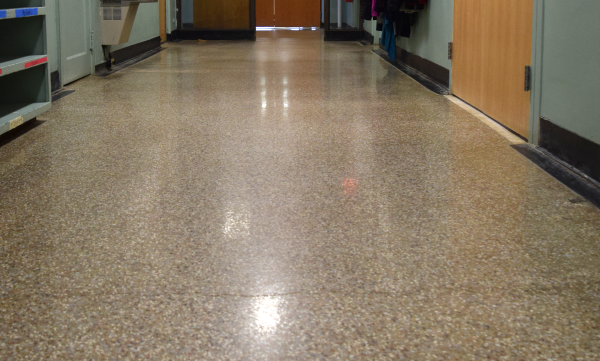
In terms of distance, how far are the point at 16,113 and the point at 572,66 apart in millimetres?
2133

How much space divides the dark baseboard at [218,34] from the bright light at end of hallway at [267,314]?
26.7 ft

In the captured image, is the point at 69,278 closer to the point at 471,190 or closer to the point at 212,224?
the point at 212,224

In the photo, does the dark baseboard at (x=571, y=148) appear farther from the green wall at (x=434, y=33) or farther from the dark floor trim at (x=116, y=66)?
the dark floor trim at (x=116, y=66)

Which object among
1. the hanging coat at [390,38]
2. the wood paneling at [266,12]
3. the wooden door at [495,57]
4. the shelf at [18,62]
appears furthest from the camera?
the wood paneling at [266,12]

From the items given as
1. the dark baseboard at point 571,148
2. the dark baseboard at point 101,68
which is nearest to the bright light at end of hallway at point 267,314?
the dark baseboard at point 571,148

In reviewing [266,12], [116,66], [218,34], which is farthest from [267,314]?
[266,12]

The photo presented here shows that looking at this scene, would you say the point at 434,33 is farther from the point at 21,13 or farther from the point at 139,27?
the point at 139,27

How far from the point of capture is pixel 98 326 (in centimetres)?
115

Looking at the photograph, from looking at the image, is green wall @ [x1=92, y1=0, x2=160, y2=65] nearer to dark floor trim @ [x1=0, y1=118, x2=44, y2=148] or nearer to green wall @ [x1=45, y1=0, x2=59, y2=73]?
green wall @ [x1=45, y1=0, x2=59, y2=73]

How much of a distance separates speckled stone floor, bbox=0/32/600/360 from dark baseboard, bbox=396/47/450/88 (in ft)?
4.06

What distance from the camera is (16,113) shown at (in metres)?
2.75

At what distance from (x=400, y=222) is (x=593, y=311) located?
1.93 feet

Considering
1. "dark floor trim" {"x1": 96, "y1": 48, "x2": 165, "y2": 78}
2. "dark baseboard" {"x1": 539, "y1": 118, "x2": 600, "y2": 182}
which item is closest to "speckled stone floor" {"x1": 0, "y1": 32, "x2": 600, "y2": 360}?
"dark baseboard" {"x1": 539, "y1": 118, "x2": 600, "y2": 182}

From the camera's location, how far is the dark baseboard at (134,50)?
5648 mm
